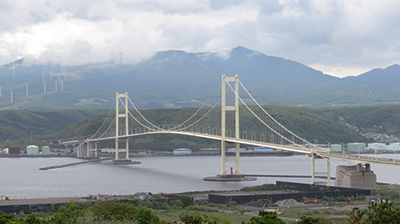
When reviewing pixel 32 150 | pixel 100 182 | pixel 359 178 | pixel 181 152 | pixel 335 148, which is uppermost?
pixel 335 148

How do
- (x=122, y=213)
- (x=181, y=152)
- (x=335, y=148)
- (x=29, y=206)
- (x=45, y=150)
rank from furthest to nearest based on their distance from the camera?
(x=181, y=152) → (x=45, y=150) → (x=335, y=148) → (x=29, y=206) → (x=122, y=213)

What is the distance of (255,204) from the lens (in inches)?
1548

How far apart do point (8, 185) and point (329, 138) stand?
82.9 m

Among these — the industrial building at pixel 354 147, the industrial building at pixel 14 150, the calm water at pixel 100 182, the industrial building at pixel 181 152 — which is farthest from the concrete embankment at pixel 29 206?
the industrial building at pixel 354 147

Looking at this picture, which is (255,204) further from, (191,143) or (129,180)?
(191,143)

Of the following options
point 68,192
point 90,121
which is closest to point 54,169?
point 68,192

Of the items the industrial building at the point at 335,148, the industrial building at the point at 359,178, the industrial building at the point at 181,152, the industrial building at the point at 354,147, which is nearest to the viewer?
the industrial building at the point at 359,178

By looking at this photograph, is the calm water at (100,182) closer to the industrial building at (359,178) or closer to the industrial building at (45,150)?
the industrial building at (359,178)

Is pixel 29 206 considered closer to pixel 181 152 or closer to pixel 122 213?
pixel 122 213

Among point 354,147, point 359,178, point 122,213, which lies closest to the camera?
point 122,213

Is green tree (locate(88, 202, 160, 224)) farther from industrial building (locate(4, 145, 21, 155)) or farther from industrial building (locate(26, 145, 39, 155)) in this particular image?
industrial building (locate(4, 145, 21, 155))

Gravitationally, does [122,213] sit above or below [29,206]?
above

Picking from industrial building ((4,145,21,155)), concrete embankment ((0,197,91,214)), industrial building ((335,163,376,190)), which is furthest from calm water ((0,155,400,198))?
industrial building ((4,145,21,155))

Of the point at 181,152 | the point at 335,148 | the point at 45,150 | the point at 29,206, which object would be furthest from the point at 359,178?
the point at 45,150
